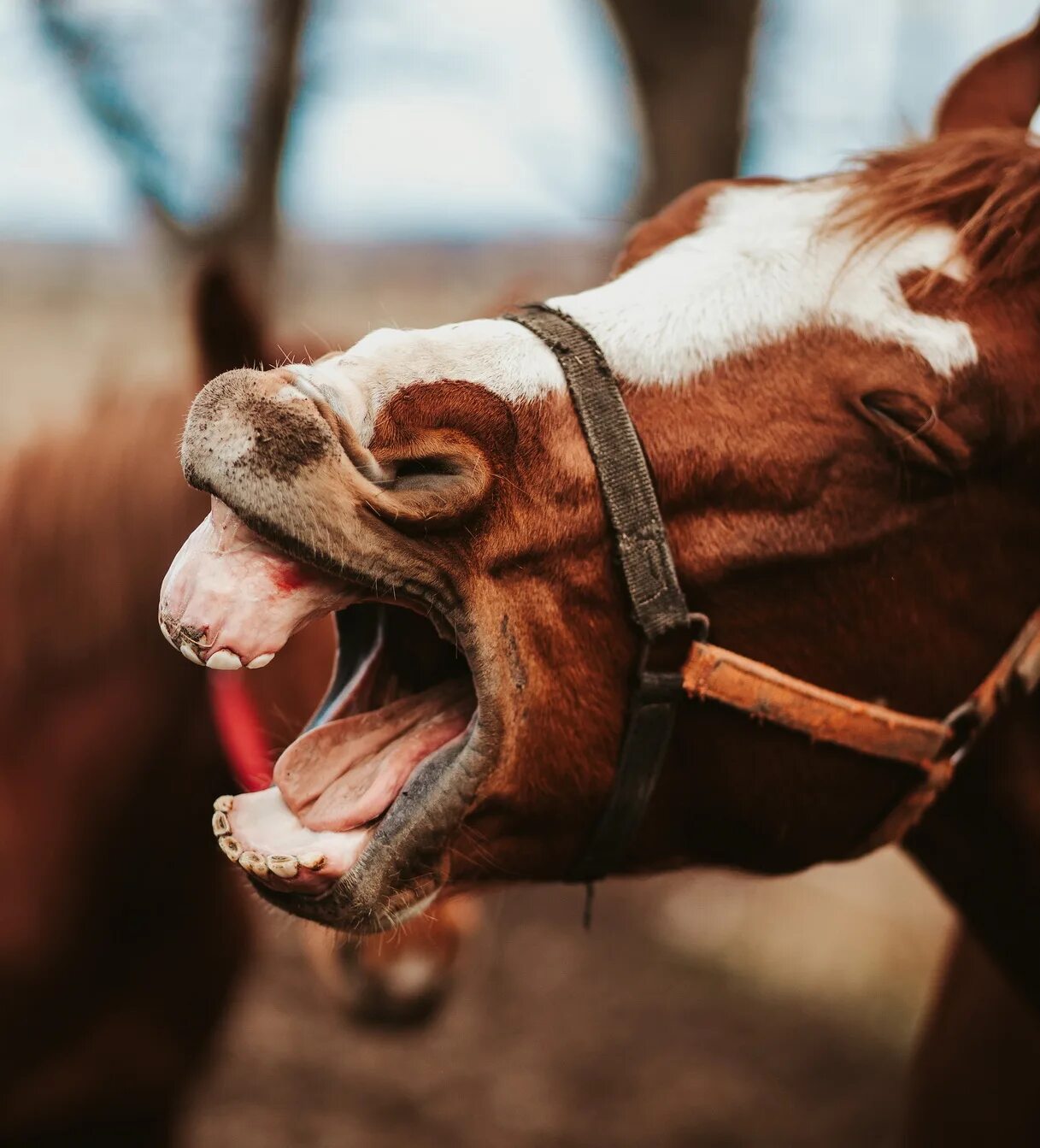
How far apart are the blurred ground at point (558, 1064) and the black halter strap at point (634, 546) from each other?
10.1ft

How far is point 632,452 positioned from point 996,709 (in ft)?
2.33

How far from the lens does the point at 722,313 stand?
57.0 inches

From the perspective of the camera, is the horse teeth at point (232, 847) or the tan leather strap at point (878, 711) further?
the tan leather strap at point (878, 711)

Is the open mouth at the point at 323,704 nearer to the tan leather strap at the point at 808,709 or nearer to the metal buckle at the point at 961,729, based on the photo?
the tan leather strap at the point at 808,709

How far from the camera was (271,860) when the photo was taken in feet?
4.14

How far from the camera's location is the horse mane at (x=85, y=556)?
7.72 feet

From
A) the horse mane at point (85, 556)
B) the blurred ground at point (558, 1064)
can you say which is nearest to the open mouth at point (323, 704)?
the horse mane at point (85, 556)

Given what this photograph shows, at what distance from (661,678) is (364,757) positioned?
388 mm

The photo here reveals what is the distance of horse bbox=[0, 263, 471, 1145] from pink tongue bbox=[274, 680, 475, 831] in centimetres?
88

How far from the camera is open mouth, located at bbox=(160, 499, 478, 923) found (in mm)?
1187

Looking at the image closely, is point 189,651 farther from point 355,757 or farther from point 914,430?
point 914,430

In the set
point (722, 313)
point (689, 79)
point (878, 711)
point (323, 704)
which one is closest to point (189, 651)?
point (323, 704)

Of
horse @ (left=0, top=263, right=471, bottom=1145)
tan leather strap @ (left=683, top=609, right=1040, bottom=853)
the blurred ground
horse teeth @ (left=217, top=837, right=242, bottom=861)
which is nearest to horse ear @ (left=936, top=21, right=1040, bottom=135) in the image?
tan leather strap @ (left=683, top=609, right=1040, bottom=853)

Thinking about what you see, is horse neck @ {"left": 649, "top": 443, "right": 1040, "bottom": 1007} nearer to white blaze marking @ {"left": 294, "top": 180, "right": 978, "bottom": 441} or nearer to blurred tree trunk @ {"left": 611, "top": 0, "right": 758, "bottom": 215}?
white blaze marking @ {"left": 294, "top": 180, "right": 978, "bottom": 441}
